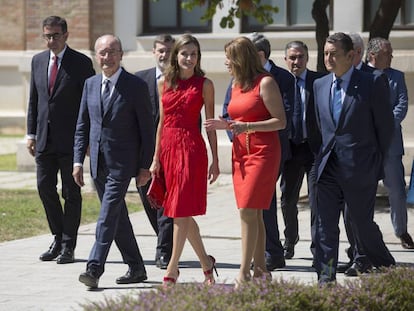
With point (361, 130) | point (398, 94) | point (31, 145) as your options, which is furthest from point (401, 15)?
point (361, 130)

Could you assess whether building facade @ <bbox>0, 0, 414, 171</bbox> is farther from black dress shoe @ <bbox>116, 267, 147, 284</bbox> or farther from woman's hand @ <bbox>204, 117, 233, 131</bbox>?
woman's hand @ <bbox>204, 117, 233, 131</bbox>

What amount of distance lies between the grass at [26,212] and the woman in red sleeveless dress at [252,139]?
4173mm

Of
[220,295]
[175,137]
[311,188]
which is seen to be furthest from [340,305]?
[311,188]

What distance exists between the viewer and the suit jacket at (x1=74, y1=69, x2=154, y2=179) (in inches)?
369

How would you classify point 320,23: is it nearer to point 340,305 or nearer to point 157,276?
point 157,276

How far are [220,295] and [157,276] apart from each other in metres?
3.56

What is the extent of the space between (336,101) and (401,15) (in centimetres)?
1073

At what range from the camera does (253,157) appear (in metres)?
8.82

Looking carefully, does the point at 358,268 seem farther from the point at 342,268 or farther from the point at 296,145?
the point at 296,145

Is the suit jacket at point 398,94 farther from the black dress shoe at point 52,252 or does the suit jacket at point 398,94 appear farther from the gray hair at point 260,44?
the black dress shoe at point 52,252

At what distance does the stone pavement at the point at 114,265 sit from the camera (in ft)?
29.1

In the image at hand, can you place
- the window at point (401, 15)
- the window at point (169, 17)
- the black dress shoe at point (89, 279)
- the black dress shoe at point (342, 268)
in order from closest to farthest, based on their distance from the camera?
the black dress shoe at point (89, 279) → the black dress shoe at point (342, 268) → the window at point (401, 15) → the window at point (169, 17)

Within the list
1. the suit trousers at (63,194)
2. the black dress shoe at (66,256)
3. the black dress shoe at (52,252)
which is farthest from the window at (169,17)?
the black dress shoe at (66,256)

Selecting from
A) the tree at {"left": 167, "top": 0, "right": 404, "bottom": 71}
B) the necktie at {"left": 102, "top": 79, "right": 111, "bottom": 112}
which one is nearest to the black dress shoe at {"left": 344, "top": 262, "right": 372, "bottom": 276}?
the necktie at {"left": 102, "top": 79, "right": 111, "bottom": 112}
